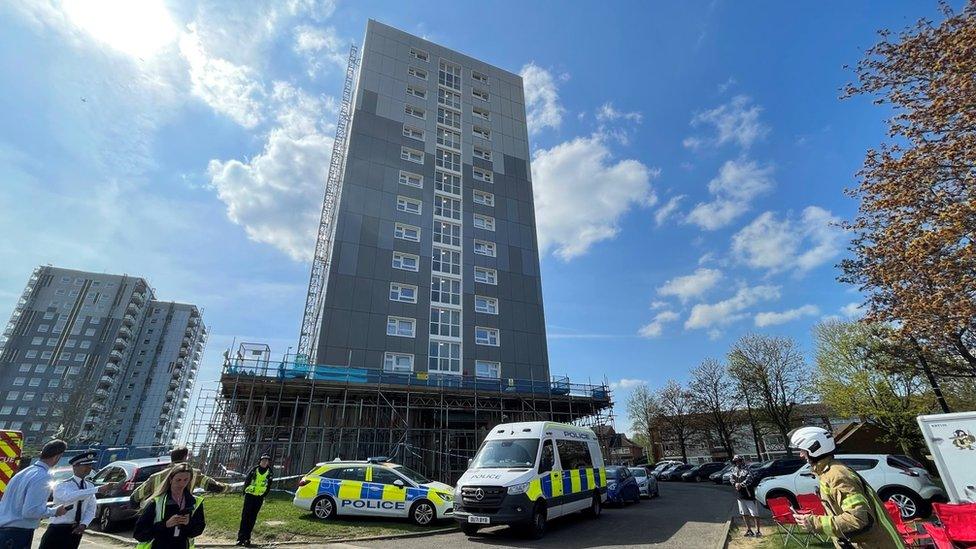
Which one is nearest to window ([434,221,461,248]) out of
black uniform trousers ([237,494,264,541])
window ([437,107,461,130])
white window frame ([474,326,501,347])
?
white window frame ([474,326,501,347])

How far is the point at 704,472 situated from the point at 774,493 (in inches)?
1169

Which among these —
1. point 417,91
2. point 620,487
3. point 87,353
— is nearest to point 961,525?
point 620,487

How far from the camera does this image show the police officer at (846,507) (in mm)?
3125

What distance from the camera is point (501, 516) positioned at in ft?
29.3

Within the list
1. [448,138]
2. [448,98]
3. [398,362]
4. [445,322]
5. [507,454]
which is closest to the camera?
[507,454]

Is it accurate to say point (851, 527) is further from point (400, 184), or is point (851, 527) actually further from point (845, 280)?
point (400, 184)

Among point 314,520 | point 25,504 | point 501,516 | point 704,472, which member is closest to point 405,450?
point 314,520

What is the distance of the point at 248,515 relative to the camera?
9070 millimetres

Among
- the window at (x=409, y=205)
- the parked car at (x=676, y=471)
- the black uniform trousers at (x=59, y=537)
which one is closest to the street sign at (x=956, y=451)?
the black uniform trousers at (x=59, y=537)

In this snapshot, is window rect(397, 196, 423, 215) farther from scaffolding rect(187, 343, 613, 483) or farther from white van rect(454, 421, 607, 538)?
white van rect(454, 421, 607, 538)

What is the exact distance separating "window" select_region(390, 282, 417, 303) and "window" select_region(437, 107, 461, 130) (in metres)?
14.9

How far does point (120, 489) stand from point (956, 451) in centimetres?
1853

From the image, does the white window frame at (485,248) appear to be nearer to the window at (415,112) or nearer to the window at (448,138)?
the window at (448,138)

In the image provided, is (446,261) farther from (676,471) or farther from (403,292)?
(676,471)
